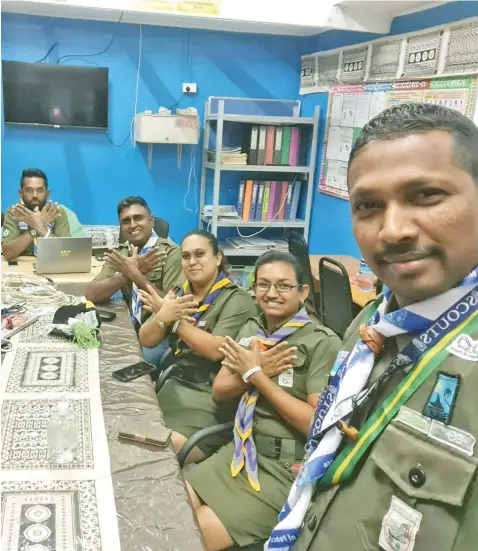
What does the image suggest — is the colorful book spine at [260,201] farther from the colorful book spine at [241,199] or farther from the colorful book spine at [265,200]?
the colorful book spine at [241,199]

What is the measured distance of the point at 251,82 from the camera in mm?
4859

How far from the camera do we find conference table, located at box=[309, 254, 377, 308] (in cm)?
309

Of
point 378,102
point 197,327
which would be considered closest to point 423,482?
point 197,327

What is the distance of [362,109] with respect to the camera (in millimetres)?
3938

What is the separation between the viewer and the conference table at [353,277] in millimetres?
3094

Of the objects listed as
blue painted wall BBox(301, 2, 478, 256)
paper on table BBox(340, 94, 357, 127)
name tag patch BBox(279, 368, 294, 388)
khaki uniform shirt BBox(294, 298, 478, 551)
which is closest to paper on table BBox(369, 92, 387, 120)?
paper on table BBox(340, 94, 357, 127)

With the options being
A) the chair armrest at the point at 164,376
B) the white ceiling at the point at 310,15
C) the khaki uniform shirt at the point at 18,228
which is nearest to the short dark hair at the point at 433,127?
the chair armrest at the point at 164,376

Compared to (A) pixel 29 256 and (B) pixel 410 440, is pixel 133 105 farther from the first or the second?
(B) pixel 410 440

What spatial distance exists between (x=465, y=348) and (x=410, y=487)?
8.0 inches

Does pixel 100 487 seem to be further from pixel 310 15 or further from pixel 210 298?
pixel 310 15

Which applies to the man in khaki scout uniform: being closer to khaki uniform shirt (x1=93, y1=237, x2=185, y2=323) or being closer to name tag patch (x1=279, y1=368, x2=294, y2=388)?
name tag patch (x1=279, y1=368, x2=294, y2=388)

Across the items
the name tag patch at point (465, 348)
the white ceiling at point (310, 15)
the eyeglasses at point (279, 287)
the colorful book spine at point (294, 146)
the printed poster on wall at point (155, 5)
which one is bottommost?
the eyeglasses at point (279, 287)

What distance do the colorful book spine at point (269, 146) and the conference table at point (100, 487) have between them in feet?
10.4

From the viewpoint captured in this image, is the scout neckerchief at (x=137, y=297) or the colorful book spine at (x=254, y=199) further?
the colorful book spine at (x=254, y=199)
